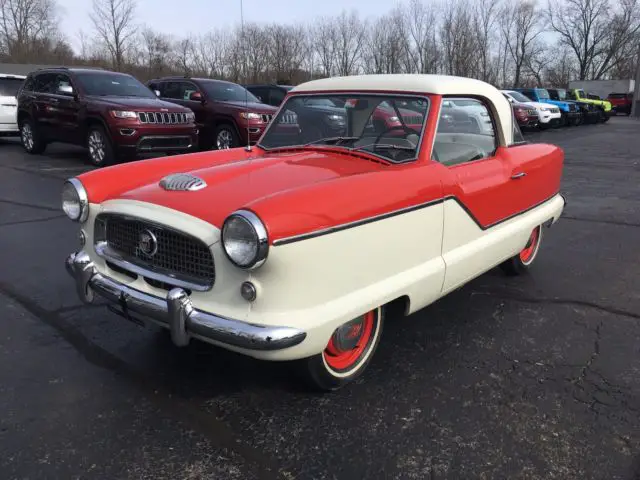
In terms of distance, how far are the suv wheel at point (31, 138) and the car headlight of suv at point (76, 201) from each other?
998 cm

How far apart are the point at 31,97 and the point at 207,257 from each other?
36.5ft

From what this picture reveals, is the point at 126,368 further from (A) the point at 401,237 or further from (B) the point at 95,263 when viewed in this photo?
(A) the point at 401,237

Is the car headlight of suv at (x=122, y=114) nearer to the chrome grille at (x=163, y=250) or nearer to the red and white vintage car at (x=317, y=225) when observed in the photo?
the red and white vintage car at (x=317, y=225)

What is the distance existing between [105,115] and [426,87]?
7.73 meters

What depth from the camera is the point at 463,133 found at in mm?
3898

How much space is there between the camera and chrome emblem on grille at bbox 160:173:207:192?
2898 millimetres

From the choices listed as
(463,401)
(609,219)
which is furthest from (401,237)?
(609,219)

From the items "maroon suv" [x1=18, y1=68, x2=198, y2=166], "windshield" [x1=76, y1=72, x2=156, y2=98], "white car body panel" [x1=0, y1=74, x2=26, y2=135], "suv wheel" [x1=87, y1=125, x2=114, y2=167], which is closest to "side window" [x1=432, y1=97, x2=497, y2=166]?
"maroon suv" [x1=18, y1=68, x2=198, y2=166]

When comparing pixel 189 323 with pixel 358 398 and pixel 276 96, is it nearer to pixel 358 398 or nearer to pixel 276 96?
pixel 358 398

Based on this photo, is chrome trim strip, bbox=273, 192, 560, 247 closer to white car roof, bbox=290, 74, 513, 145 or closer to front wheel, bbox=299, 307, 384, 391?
front wheel, bbox=299, 307, 384, 391

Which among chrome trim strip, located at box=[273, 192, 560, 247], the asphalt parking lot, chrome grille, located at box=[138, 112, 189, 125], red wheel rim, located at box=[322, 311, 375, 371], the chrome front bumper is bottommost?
the asphalt parking lot

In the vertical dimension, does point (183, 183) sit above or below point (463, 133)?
below

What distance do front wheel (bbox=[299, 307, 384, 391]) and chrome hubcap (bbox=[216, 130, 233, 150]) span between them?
9.14 meters

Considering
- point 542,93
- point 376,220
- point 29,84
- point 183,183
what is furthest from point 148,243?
point 542,93
